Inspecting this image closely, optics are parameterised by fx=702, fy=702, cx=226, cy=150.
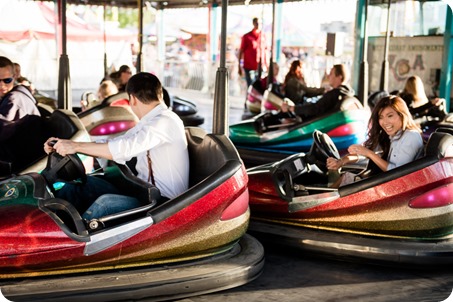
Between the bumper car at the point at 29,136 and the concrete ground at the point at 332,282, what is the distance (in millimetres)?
1108

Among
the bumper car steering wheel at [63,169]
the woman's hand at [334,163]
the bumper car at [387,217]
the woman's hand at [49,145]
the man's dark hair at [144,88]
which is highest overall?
the man's dark hair at [144,88]

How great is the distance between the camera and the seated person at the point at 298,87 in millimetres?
6203

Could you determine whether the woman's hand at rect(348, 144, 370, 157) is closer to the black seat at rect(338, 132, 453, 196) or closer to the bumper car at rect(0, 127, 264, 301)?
the black seat at rect(338, 132, 453, 196)

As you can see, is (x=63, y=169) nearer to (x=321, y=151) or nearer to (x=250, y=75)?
(x=321, y=151)

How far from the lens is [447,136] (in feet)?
9.16

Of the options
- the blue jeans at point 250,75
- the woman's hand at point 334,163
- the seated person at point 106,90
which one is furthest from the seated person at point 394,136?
the blue jeans at point 250,75

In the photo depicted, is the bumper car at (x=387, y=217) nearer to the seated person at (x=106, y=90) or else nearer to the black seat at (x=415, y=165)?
the black seat at (x=415, y=165)

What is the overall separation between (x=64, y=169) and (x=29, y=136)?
0.96m

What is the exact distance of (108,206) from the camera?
2297mm

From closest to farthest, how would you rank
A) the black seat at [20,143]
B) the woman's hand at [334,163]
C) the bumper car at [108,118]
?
the woman's hand at [334,163], the black seat at [20,143], the bumper car at [108,118]

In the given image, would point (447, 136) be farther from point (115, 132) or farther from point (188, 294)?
point (115, 132)

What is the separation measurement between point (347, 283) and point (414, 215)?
1.33 feet

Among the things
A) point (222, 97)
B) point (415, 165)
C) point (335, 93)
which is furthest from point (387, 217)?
point (335, 93)

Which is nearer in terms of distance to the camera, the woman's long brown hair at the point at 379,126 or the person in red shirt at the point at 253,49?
the woman's long brown hair at the point at 379,126
